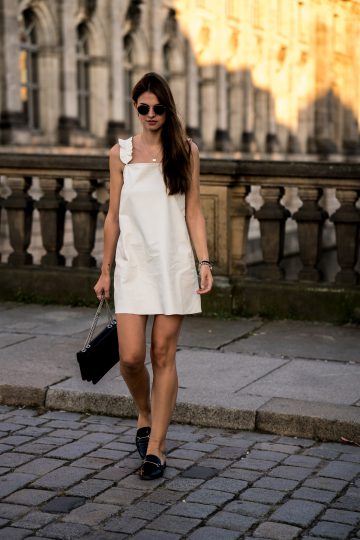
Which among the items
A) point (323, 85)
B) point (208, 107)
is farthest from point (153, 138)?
point (323, 85)

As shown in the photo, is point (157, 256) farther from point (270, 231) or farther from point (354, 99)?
point (354, 99)

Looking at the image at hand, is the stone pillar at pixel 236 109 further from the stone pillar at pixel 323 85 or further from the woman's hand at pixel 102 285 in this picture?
the woman's hand at pixel 102 285

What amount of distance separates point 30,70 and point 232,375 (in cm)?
1722

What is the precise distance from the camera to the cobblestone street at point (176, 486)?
16.2ft

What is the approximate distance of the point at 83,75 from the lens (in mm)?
26531

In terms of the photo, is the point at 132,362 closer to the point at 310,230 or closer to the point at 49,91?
the point at 310,230

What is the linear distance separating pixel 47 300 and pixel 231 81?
26846 mm

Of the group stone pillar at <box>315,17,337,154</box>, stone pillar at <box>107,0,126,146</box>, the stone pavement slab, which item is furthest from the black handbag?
stone pillar at <box>315,17,337,154</box>

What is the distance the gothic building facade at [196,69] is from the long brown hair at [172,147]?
16613mm

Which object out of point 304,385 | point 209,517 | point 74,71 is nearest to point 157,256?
point 209,517

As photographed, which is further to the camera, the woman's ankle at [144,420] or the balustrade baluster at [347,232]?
the balustrade baluster at [347,232]

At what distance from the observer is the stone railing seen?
9.91 metres

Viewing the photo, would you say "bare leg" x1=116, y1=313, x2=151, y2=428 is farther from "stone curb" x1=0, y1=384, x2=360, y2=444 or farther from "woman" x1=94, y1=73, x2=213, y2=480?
"stone curb" x1=0, y1=384, x2=360, y2=444

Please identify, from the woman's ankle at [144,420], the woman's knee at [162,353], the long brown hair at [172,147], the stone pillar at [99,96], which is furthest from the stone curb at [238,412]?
the stone pillar at [99,96]
